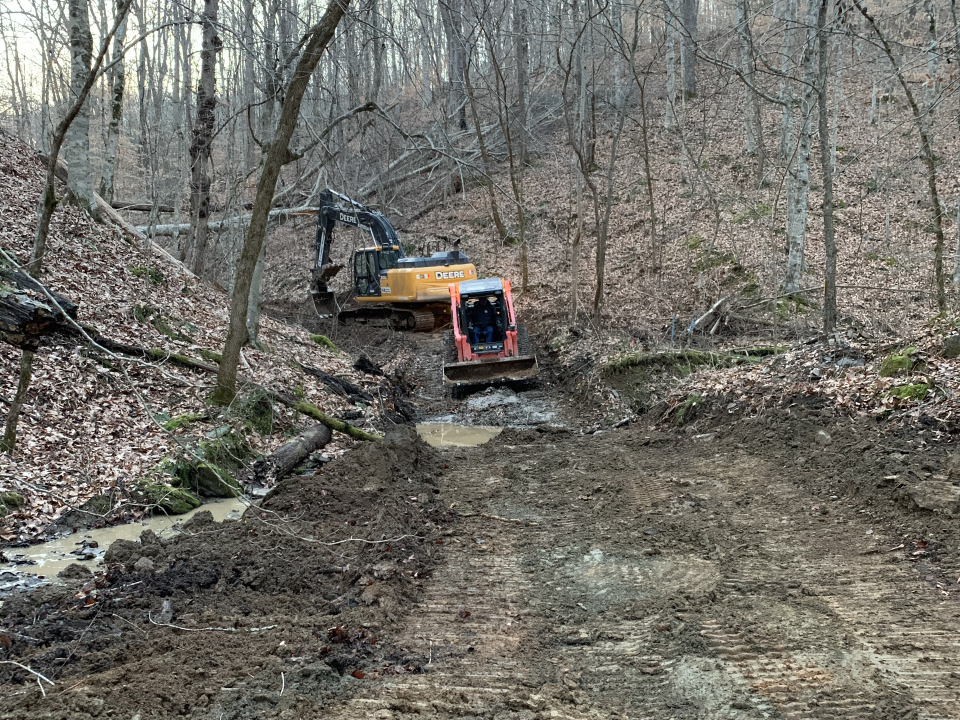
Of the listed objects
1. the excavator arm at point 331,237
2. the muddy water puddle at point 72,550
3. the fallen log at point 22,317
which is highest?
the excavator arm at point 331,237

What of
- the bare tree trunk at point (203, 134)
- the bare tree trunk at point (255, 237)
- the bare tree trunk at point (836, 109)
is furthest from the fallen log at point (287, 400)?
the bare tree trunk at point (836, 109)

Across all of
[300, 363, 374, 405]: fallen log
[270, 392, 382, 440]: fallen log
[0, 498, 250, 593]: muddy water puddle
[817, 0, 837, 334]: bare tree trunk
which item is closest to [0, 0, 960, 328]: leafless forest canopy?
[817, 0, 837, 334]: bare tree trunk

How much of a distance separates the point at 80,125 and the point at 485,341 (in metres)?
8.55

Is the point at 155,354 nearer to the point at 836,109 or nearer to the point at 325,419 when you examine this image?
the point at 325,419

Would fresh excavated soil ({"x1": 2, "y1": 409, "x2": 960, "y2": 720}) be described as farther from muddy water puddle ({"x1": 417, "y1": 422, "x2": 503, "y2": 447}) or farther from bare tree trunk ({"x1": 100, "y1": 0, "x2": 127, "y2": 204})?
bare tree trunk ({"x1": 100, "y1": 0, "x2": 127, "y2": 204})

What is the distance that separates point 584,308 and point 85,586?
1572 centimetres

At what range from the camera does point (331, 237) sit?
21500 millimetres

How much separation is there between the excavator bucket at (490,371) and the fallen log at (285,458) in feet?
14.7

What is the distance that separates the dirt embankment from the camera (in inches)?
159

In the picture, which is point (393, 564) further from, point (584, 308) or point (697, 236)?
point (697, 236)

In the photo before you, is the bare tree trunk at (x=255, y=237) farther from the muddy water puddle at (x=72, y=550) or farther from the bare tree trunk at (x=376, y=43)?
the muddy water puddle at (x=72, y=550)

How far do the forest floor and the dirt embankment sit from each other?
0.7 inches

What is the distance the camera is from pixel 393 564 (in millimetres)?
6113

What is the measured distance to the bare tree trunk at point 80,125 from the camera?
12.2m
